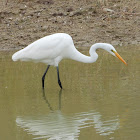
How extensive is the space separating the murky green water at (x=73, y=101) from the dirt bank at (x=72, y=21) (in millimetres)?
2424

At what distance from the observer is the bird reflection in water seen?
5.71 metres

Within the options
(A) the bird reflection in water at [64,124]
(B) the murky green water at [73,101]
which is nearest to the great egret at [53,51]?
(B) the murky green water at [73,101]

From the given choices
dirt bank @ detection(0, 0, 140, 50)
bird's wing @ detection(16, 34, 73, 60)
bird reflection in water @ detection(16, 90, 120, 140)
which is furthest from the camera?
dirt bank @ detection(0, 0, 140, 50)

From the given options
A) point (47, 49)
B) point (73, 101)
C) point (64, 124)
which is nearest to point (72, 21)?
point (47, 49)

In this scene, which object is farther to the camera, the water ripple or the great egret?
the great egret

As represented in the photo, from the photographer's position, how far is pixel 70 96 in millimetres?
7676

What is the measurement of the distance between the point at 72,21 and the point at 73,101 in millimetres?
6633

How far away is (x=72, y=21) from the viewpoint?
1364 centimetres

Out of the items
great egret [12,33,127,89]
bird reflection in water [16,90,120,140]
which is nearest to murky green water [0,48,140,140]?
bird reflection in water [16,90,120,140]

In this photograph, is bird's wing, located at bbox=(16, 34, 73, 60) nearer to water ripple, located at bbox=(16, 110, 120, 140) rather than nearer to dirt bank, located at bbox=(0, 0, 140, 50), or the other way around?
water ripple, located at bbox=(16, 110, 120, 140)

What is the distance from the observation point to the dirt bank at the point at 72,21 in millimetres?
12797

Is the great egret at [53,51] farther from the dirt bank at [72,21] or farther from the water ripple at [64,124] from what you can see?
the dirt bank at [72,21]

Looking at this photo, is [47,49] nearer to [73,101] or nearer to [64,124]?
[73,101]

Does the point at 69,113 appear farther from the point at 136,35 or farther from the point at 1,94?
the point at 136,35
